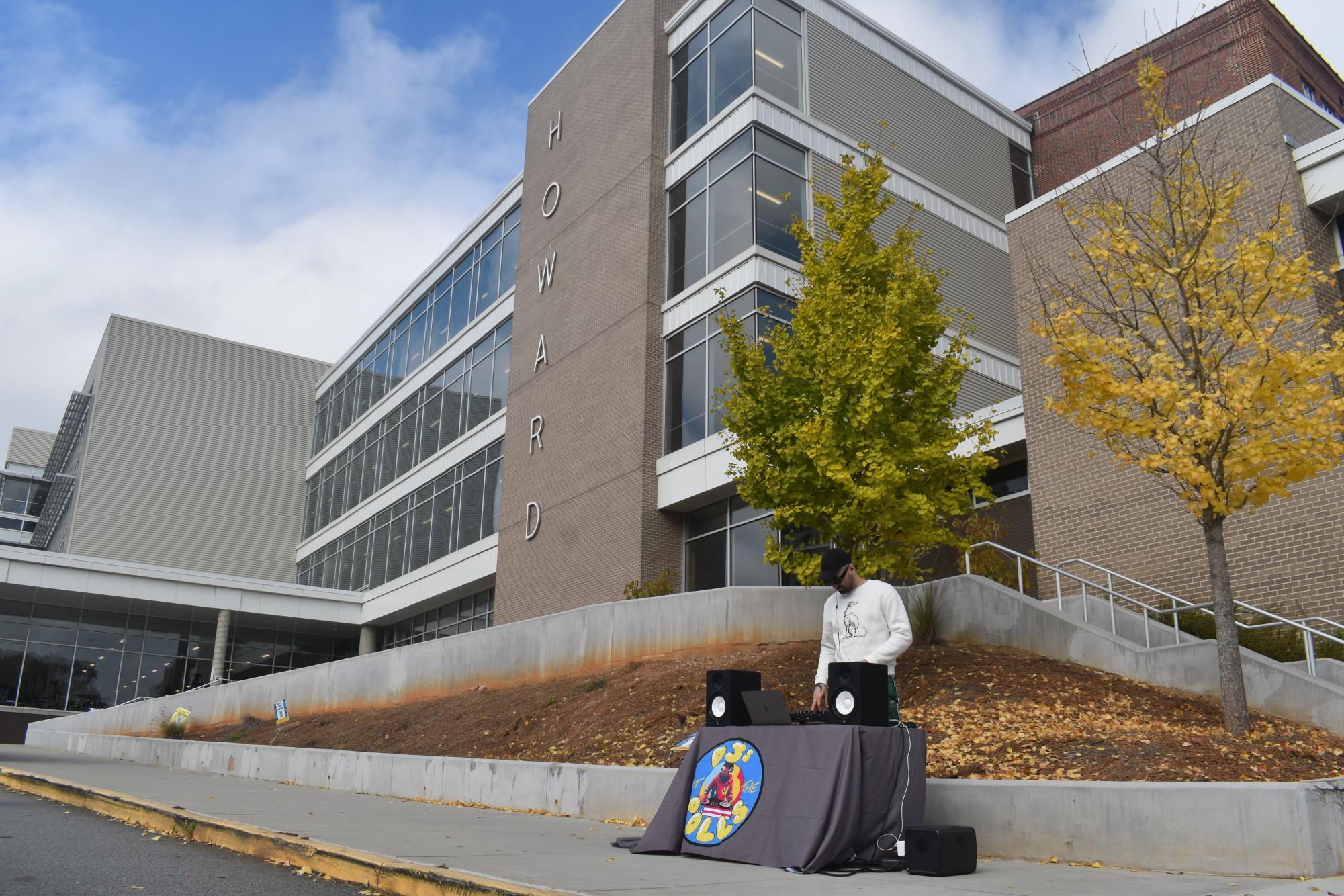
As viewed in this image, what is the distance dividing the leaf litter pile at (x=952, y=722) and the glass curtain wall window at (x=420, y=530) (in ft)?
37.7

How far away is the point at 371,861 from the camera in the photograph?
19.5 ft

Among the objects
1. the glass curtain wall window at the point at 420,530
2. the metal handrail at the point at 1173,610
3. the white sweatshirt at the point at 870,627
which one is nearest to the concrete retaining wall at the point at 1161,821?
the white sweatshirt at the point at 870,627

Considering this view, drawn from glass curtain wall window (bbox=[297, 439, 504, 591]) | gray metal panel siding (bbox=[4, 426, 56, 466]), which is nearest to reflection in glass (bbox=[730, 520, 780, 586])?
glass curtain wall window (bbox=[297, 439, 504, 591])

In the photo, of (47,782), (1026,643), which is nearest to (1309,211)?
(1026,643)

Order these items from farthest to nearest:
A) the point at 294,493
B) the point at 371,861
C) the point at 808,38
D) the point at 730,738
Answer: the point at 294,493
the point at 808,38
the point at 730,738
the point at 371,861

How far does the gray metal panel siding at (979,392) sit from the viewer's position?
23.9 meters

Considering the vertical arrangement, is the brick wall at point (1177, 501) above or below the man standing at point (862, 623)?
above

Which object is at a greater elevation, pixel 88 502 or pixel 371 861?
pixel 88 502

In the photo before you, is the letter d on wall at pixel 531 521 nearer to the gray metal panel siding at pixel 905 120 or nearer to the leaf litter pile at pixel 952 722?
the leaf litter pile at pixel 952 722

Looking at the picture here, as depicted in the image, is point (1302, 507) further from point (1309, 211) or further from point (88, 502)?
point (88, 502)

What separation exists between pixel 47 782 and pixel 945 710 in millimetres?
9571

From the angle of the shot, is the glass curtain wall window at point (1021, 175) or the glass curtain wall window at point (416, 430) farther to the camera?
the glass curtain wall window at point (416, 430)

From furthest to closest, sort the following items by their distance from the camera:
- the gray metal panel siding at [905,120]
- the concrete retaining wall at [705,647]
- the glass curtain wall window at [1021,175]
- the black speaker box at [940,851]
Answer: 1. the glass curtain wall window at [1021,175]
2. the gray metal panel siding at [905,120]
3. the concrete retaining wall at [705,647]
4. the black speaker box at [940,851]

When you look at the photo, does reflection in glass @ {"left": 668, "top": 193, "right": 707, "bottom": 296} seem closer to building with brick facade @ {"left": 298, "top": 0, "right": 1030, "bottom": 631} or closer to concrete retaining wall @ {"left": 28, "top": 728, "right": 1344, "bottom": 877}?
building with brick facade @ {"left": 298, "top": 0, "right": 1030, "bottom": 631}
